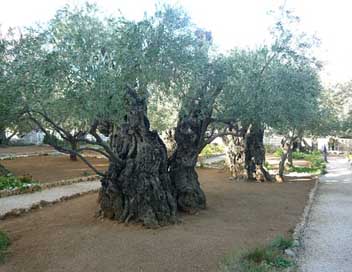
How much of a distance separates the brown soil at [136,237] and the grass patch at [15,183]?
238 cm

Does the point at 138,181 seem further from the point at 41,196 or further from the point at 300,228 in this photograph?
the point at 41,196

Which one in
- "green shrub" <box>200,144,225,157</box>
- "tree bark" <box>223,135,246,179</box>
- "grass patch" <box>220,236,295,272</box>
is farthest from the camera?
"green shrub" <box>200,144,225,157</box>

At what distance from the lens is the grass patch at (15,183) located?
37.8 feet

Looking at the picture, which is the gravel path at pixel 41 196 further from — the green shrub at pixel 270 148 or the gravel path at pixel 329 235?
the green shrub at pixel 270 148

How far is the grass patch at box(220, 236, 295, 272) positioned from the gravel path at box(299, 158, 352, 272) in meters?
0.28

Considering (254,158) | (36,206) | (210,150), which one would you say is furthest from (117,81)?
(210,150)

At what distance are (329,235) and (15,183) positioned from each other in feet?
29.1

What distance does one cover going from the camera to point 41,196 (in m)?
10.8

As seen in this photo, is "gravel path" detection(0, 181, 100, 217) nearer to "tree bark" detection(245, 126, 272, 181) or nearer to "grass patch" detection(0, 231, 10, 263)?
"grass patch" detection(0, 231, 10, 263)

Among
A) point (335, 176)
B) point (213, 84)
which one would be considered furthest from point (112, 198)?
point (335, 176)

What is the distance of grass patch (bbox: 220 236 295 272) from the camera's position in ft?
15.7

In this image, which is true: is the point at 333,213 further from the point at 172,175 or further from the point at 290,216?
the point at 172,175

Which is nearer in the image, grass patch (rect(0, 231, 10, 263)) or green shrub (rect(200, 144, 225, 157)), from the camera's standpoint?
grass patch (rect(0, 231, 10, 263))

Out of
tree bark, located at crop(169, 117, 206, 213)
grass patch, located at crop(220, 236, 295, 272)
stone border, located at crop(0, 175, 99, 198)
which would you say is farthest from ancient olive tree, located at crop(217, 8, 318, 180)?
stone border, located at crop(0, 175, 99, 198)
